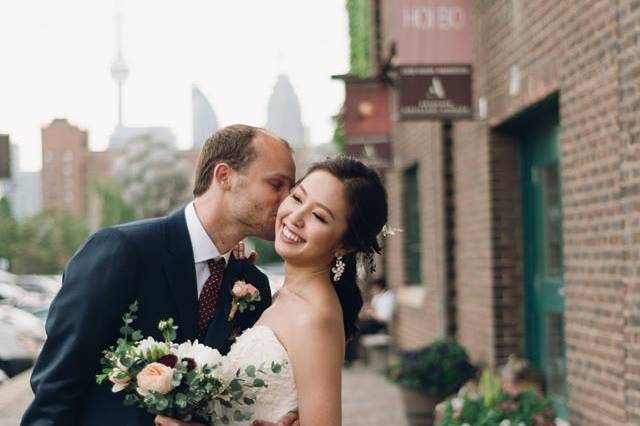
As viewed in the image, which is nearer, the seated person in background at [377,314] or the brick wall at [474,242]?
the brick wall at [474,242]

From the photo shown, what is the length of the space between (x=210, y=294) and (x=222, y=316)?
9 cm

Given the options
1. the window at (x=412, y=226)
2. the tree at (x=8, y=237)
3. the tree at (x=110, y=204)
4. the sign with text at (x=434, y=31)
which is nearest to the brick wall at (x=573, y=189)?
the sign with text at (x=434, y=31)

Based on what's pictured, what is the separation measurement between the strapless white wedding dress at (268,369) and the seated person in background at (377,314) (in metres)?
13.5

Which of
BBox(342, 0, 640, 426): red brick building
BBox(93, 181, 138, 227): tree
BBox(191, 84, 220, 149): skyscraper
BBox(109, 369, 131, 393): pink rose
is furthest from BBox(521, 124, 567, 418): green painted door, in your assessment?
BBox(191, 84, 220, 149): skyscraper

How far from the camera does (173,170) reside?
51.0 metres

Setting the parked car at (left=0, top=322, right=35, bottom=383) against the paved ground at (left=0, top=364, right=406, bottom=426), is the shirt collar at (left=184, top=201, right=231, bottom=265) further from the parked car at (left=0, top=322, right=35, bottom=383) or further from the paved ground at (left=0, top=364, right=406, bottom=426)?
the parked car at (left=0, top=322, right=35, bottom=383)

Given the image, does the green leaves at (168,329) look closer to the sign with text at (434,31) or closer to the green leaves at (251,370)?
the green leaves at (251,370)

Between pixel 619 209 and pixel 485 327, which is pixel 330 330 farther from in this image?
pixel 485 327

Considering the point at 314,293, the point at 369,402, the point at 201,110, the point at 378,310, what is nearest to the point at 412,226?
the point at 378,310

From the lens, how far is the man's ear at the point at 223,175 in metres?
3.72

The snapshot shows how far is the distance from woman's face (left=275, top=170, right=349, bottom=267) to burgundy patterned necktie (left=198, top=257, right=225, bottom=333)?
0.29 m

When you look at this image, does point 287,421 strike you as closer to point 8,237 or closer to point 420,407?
point 420,407

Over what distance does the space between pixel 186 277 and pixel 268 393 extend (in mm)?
455

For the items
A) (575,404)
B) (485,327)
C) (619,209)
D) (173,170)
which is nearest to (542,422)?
(575,404)
